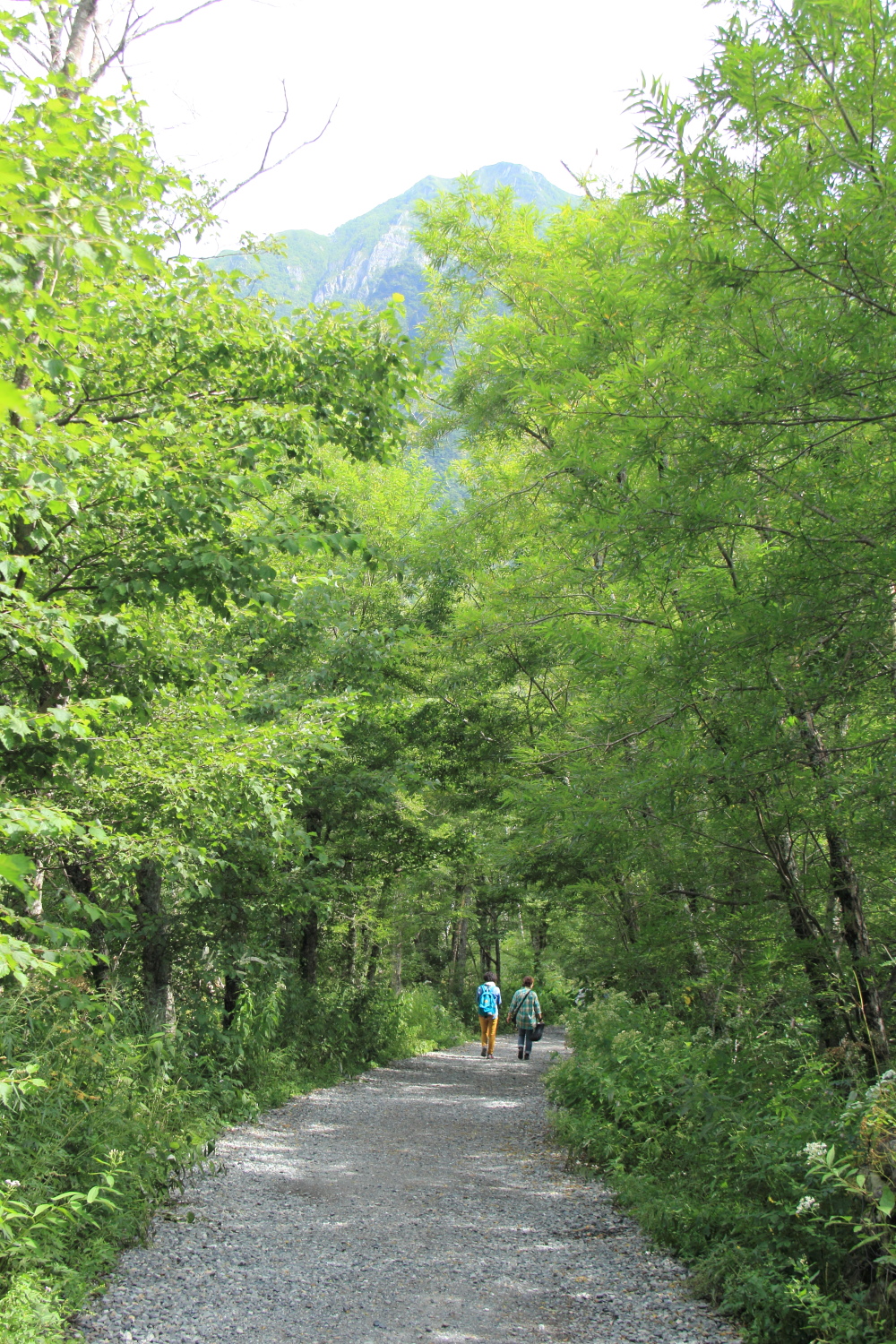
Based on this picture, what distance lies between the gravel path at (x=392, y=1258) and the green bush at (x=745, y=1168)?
0.26m

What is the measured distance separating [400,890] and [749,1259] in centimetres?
1383

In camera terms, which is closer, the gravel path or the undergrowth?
the undergrowth

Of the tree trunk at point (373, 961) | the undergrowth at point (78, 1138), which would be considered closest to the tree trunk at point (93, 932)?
the undergrowth at point (78, 1138)

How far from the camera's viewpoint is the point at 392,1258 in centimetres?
530

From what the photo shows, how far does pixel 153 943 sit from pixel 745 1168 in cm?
655

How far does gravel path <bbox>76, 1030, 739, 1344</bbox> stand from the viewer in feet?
13.9

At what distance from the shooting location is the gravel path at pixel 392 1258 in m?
4.23

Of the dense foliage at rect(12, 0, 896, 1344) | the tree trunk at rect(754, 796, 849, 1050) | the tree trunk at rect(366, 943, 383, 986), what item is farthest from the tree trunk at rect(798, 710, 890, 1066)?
the tree trunk at rect(366, 943, 383, 986)

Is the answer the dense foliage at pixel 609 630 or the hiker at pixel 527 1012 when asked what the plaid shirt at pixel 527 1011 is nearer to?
the hiker at pixel 527 1012

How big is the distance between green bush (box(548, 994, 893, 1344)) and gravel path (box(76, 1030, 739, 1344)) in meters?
0.26

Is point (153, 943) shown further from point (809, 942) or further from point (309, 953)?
point (809, 942)

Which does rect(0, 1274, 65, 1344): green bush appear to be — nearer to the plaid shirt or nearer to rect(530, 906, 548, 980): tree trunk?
the plaid shirt

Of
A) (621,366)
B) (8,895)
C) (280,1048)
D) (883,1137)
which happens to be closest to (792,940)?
(883,1137)

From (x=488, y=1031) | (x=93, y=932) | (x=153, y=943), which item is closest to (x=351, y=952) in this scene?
(x=488, y=1031)
